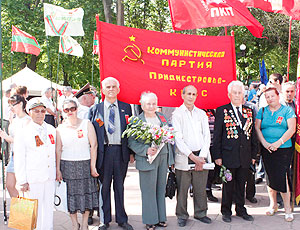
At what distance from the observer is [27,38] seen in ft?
40.1

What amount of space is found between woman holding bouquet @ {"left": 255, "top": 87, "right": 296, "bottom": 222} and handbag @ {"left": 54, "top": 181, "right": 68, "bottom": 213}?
9.37 ft

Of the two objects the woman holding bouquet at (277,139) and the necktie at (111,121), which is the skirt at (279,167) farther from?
the necktie at (111,121)

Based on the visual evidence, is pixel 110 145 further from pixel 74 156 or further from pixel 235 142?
pixel 235 142

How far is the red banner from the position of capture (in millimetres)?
4811

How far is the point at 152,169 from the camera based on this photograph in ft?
14.4

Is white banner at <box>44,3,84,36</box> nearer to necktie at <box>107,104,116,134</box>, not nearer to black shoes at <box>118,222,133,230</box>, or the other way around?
necktie at <box>107,104,116,134</box>

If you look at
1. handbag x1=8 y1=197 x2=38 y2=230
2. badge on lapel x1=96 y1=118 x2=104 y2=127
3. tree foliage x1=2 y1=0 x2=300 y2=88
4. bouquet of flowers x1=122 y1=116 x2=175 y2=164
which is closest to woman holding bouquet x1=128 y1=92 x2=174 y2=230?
bouquet of flowers x1=122 y1=116 x2=175 y2=164

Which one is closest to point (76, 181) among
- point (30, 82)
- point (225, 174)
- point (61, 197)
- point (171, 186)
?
point (61, 197)

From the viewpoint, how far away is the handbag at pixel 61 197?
4.13 meters

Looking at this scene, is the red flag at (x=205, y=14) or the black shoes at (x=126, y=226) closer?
the black shoes at (x=126, y=226)

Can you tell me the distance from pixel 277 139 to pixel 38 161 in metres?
3.30

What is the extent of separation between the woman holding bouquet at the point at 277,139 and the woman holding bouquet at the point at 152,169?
147cm

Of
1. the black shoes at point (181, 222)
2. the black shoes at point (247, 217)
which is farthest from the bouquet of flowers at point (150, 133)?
the black shoes at point (247, 217)

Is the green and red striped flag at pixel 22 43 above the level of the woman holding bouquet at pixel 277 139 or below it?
above
